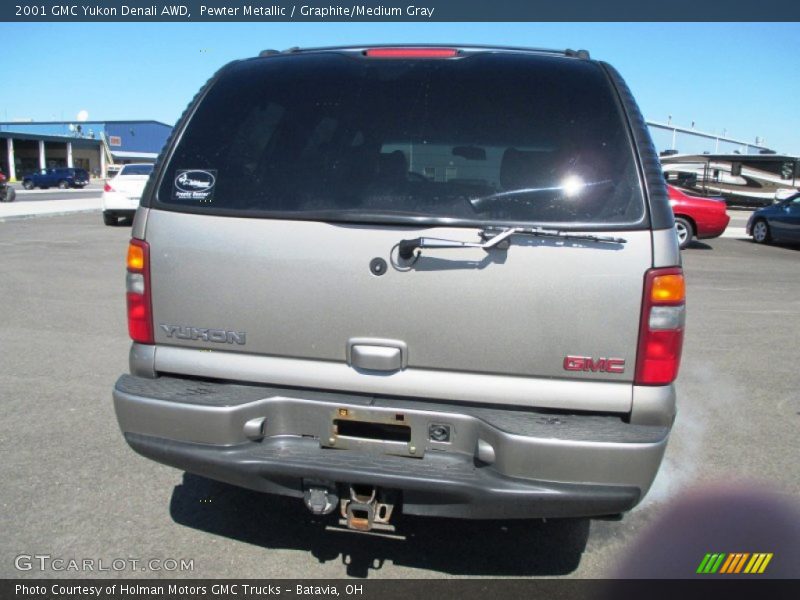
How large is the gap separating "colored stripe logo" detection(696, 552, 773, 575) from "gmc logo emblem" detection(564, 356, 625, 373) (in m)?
1.23

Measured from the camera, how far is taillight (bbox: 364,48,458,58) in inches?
113

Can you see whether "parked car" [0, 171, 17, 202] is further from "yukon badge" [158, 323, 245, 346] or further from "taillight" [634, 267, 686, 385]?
"taillight" [634, 267, 686, 385]

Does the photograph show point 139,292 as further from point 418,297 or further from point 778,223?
point 778,223

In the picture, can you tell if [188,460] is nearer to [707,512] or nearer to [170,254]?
[170,254]

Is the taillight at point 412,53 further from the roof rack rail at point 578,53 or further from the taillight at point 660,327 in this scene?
the taillight at point 660,327

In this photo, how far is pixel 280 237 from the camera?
2.57m

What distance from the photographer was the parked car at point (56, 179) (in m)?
48.2

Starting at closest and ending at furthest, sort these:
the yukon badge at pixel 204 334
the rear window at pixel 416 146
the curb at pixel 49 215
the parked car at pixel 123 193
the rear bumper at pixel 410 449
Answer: the rear bumper at pixel 410 449 < the rear window at pixel 416 146 < the yukon badge at pixel 204 334 < the parked car at pixel 123 193 < the curb at pixel 49 215

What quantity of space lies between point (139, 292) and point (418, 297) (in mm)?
1130

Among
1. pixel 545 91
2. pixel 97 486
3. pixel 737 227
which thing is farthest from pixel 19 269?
pixel 737 227

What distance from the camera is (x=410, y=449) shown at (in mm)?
2531

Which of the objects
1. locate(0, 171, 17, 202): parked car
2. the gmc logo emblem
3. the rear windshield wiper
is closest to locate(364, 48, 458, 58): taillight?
the rear windshield wiper

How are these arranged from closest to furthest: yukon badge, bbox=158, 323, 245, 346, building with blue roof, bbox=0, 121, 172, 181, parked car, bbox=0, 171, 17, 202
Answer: yukon badge, bbox=158, 323, 245, 346
parked car, bbox=0, 171, 17, 202
building with blue roof, bbox=0, 121, 172, 181

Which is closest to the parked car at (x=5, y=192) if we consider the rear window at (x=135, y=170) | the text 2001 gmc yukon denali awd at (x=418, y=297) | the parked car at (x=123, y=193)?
the rear window at (x=135, y=170)
